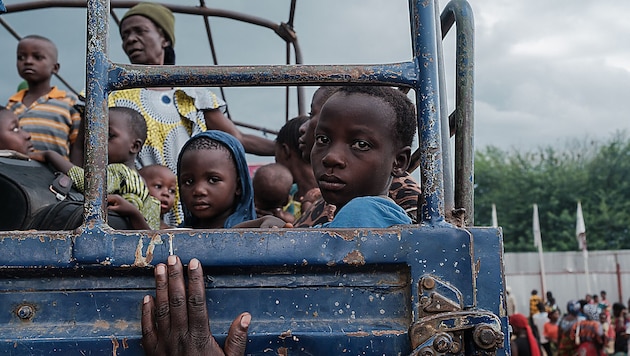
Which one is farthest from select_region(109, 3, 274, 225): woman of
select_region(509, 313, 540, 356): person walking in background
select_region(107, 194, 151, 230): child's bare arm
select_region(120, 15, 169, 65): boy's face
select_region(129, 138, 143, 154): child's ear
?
select_region(509, 313, 540, 356): person walking in background

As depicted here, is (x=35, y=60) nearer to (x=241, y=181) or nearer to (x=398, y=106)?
(x=241, y=181)

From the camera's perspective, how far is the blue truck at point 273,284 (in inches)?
44.7

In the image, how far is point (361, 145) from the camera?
1782 millimetres

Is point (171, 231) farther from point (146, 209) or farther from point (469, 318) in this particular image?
point (146, 209)

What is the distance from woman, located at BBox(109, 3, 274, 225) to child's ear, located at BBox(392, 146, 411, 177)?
149 centimetres

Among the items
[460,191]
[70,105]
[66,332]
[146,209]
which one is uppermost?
[70,105]

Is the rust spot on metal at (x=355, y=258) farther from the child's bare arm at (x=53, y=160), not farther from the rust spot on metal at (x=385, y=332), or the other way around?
the child's bare arm at (x=53, y=160)

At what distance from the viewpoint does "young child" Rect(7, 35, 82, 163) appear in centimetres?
317

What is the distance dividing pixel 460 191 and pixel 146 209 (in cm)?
146

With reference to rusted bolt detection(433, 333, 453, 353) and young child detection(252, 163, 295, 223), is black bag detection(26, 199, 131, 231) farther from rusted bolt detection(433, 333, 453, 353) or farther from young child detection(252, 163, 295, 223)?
young child detection(252, 163, 295, 223)

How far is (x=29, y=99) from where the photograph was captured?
3518mm

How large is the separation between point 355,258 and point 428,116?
28 centimetres

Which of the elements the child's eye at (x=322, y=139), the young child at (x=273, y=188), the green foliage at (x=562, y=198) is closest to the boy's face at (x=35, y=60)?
the young child at (x=273, y=188)

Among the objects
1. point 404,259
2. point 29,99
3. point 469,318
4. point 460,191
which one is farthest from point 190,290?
point 29,99
